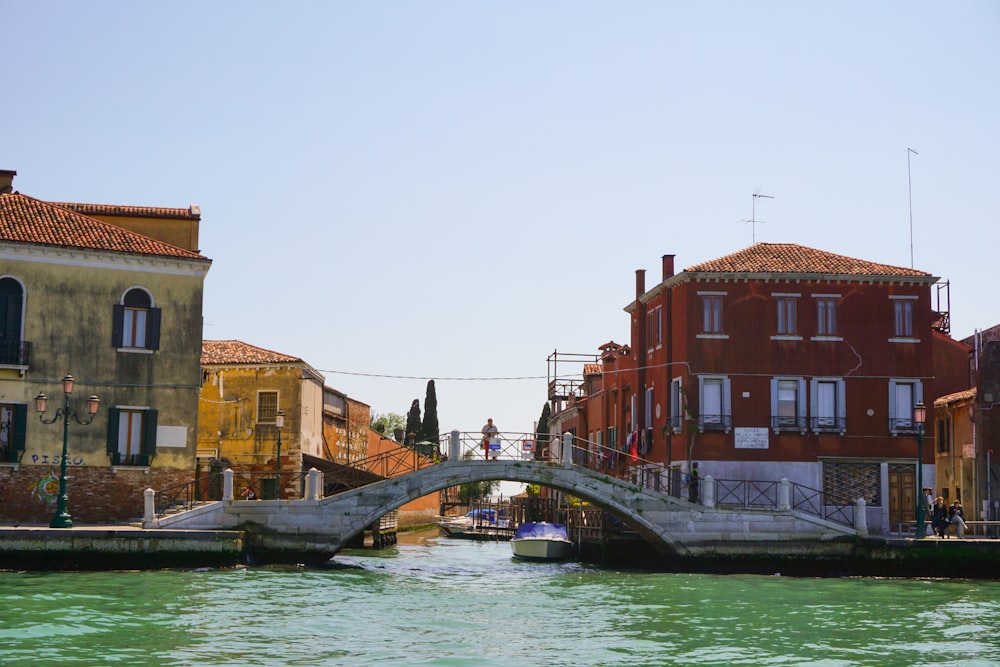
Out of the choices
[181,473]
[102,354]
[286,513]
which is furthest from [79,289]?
[286,513]

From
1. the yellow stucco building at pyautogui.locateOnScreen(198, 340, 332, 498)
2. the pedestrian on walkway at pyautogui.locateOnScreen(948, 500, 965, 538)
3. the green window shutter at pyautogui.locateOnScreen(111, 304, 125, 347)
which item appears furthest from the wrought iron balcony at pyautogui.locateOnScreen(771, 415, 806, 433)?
the green window shutter at pyautogui.locateOnScreen(111, 304, 125, 347)

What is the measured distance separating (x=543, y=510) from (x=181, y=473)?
92.7 feet

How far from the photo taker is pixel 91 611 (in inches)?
858

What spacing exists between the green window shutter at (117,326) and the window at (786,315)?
18.3 metres

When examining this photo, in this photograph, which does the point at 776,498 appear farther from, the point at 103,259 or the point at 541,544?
the point at 103,259

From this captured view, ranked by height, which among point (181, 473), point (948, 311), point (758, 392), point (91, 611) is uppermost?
point (948, 311)

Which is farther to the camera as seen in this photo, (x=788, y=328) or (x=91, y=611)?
(x=788, y=328)

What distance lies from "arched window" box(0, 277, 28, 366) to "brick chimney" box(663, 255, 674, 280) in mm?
18847

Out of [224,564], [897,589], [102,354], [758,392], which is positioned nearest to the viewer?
[897,589]

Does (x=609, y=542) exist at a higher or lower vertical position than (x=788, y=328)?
lower

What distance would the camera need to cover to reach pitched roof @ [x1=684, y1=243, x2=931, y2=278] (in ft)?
124

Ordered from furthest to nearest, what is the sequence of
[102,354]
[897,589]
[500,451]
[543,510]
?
1. [543,510]
2. [500,451]
3. [102,354]
4. [897,589]

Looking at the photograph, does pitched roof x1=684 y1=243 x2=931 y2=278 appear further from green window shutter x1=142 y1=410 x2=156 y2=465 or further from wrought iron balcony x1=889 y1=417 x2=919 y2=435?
green window shutter x1=142 y1=410 x2=156 y2=465

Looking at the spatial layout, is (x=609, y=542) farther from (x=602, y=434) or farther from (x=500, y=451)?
(x=602, y=434)
